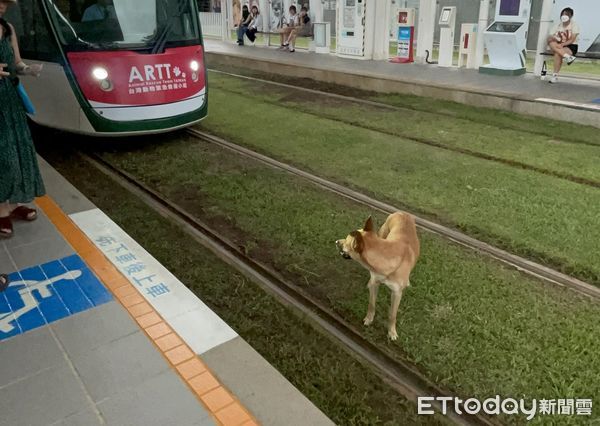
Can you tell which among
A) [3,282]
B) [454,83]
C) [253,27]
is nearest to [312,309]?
[3,282]

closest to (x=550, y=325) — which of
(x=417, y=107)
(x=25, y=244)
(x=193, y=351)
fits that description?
(x=193, y=351)

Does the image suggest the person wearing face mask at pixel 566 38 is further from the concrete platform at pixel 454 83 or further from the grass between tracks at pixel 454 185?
the grass between tracks at pixel 454 185

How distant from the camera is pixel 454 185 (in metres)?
5.59

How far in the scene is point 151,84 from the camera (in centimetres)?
651

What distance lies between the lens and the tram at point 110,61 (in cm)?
611

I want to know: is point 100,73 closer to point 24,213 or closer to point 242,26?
point 24,213

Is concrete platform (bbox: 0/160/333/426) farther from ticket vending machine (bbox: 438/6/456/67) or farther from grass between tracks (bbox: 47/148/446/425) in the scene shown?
ticket vending machine (bbox: 438/6/456/67)

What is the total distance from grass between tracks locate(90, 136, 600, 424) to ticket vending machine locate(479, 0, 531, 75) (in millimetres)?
7407

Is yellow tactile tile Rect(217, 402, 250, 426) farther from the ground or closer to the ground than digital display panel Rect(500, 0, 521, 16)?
closer to the ground

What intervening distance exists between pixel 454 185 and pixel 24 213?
165 inches

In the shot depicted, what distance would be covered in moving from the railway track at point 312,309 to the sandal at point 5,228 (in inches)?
51.8

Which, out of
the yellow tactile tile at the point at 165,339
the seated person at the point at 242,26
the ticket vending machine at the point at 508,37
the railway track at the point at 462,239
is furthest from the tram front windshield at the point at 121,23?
the seated person at the point at 242,26

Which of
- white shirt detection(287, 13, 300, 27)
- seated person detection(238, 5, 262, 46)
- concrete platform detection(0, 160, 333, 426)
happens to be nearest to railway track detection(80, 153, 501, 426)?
concrete platform detection(0, 160, 333, 426)

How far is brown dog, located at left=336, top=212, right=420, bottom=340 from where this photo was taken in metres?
2.79
